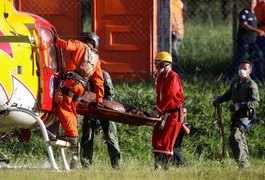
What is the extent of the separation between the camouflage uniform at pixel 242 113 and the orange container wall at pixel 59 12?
170 inches

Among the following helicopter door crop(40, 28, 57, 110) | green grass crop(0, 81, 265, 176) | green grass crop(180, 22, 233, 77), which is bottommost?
green grass crop(0, 81, 265, 176)

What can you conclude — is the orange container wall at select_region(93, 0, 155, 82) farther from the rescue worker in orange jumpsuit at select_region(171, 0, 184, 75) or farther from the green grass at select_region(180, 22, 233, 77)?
the green grass at select_region(180, 22, 233, 77)

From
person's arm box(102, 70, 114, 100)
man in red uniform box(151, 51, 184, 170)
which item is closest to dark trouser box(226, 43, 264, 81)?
person's arm box(102, 70, 114, 100)

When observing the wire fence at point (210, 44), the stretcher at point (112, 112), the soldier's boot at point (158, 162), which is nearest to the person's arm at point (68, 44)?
the stretcher at point (112, 112)

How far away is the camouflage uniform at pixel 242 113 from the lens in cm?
1927

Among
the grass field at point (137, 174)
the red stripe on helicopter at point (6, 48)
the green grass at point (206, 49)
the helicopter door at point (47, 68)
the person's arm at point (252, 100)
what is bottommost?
the grass field at point (137, 174)

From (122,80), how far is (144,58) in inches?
23.2

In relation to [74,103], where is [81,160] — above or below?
below

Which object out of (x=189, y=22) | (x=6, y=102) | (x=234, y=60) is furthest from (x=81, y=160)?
(x=189, y=22)

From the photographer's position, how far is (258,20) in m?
24.2

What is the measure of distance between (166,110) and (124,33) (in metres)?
4.70

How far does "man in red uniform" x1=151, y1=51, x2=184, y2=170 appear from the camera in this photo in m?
18.2

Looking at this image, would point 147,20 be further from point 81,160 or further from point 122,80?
point 81,160

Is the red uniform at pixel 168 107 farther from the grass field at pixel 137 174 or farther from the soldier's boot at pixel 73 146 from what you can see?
the soldier's boot at pixel 73 146
